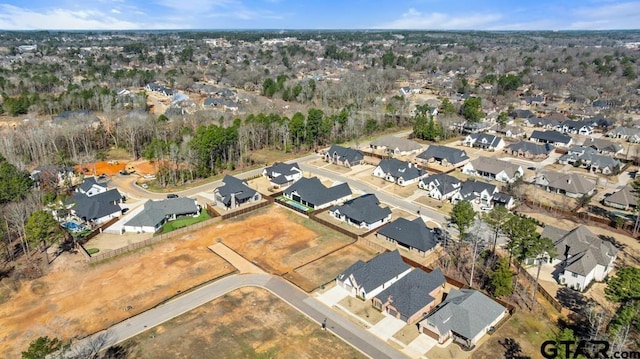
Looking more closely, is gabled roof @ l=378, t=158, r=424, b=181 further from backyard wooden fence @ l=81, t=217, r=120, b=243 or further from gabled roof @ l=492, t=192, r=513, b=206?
backyard wooden fence @ l=81, t=217, r=120, b=243

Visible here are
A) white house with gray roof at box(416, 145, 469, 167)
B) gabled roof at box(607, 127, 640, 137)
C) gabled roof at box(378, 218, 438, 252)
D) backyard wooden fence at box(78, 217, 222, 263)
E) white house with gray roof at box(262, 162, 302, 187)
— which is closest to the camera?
backyard wooden fence at box(78, 217, 222, 263)

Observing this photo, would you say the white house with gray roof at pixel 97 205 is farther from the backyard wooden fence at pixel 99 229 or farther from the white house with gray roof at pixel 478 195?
the white house with gray roof at pixel 478 195

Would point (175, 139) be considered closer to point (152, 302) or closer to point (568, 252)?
point (152, 302)

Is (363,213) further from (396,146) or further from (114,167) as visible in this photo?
(114,167)

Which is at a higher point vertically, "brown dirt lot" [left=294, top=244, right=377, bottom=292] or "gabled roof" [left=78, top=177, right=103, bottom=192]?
"gabled roof" [left=78, top=177, right=103, bottom=192]

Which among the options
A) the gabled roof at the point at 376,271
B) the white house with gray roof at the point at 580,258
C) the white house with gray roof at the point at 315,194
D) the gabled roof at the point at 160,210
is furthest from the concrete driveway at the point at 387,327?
the gabled roof at the point at 160,210

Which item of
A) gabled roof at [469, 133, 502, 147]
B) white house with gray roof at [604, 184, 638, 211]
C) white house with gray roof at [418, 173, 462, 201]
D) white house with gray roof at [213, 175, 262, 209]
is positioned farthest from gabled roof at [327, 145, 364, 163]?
white house with gray roof at [604, 184, 638, 211]

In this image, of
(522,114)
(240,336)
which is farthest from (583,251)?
(522,114)

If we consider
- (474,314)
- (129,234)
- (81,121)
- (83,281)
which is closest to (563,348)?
(474,314)
